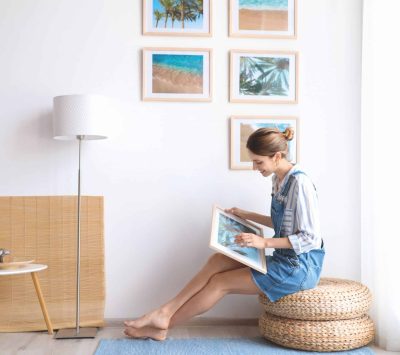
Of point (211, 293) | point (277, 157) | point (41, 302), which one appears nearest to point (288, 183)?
point (277, 157)

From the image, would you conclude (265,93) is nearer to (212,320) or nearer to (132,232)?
(132,232)

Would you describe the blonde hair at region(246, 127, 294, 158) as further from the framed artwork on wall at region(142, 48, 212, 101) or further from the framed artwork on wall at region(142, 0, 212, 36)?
the framed artwork on wall at region(142, 0, 212, 36)

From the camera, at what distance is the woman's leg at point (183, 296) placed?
9.78 ft

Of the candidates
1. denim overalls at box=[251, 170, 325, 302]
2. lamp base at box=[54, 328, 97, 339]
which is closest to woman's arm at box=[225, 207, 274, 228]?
denim overalls at box=[251, 170, 325, 302]

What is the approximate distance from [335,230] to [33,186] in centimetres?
190

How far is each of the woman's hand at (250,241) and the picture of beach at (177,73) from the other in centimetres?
103

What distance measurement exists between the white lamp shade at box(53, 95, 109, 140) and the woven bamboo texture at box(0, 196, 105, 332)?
52cm

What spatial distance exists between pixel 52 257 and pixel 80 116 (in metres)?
0.90

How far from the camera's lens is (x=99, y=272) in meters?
3.37

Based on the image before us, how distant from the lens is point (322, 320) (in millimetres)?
2855

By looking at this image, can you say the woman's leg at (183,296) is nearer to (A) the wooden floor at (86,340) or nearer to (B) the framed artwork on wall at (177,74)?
(A) the wooden floor at (86,340)

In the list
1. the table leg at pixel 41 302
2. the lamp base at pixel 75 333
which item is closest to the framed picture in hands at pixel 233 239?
the lamp base at pixel 75 333

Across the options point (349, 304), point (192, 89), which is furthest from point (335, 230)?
point (192, 89)

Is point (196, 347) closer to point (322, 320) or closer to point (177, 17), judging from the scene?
point (322, 320)
